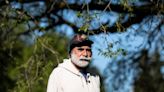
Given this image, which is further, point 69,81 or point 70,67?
point 70,67

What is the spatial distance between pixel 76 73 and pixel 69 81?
0.41 ft

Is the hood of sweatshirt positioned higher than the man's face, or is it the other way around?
the man's face

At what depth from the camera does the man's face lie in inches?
277

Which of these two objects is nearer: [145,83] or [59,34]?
[59,34]

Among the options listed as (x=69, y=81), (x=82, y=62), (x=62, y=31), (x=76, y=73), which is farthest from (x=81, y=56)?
(x=62, y=31)

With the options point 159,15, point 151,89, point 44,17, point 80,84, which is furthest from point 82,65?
point 151,89

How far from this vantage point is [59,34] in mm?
14992

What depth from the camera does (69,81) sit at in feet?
22.8

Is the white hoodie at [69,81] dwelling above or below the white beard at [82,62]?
below

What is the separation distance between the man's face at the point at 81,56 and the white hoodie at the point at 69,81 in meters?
0.06

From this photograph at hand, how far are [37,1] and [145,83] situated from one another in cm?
652

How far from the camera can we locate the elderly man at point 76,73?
6934mm

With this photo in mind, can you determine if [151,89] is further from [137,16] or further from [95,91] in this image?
[95,91]

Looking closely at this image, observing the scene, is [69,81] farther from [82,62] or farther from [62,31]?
[62,31]
